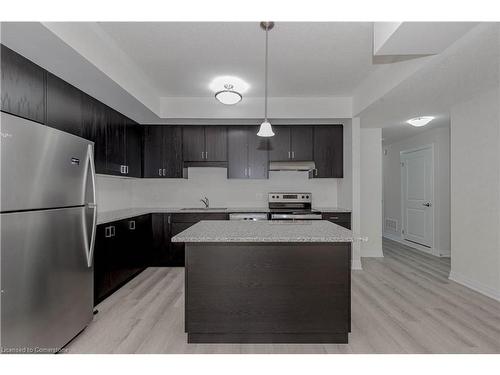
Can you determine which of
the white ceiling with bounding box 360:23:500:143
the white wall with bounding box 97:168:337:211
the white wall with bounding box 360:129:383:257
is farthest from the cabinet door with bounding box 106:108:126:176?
the white wall with bounding box 360:129:383:257

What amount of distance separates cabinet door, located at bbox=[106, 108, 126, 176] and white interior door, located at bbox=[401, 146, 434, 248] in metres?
5.47

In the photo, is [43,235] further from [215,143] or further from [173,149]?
[215,143]

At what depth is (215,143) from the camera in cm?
430

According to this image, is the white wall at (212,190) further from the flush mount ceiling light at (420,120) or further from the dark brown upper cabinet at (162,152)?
the flush mount ceiling light at (420,120)

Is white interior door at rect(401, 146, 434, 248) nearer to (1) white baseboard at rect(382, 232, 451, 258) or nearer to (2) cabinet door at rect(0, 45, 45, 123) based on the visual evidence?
(1) white baseboard at rect(382, 232, 451, 258)

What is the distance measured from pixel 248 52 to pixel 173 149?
2.28 meters

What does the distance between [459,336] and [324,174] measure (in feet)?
8.74

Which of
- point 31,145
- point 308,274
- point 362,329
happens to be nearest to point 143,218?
point 31,145

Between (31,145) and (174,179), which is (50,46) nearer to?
(31,145)

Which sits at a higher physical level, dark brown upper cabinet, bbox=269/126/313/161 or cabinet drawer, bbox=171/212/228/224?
dark brown upper cabinet, bbox=269/126/313/161

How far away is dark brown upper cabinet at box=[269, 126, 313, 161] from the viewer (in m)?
4.29

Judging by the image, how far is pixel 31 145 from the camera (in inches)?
63.0

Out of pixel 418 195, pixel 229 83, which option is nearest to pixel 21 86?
pixel 229 83

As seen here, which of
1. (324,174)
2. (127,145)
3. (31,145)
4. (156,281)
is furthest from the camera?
(324,174)
